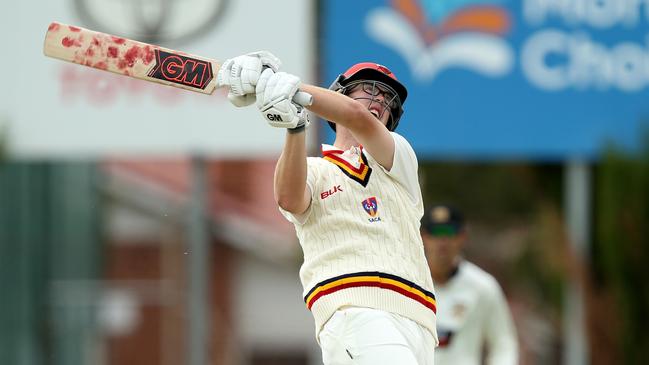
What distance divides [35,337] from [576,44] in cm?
666

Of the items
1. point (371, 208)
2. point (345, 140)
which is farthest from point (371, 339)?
point (345, 140)

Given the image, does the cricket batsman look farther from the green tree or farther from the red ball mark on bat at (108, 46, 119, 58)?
the green tree

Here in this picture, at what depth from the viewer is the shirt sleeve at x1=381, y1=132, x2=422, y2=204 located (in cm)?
581

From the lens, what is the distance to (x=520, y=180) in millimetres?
18766

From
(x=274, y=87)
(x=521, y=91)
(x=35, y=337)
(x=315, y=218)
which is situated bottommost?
(x=35, y=337)

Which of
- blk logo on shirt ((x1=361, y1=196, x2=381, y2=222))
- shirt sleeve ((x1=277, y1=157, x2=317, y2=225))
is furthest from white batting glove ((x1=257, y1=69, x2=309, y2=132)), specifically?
blk logo on shirt ((x1=361, y1=196, x2=381, y2=222))

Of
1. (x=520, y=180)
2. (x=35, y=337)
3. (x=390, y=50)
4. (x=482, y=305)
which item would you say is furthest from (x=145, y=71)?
(x=520, y=180)

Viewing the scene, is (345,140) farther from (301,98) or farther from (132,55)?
(132,55)

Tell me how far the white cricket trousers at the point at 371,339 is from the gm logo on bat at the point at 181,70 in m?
1.02

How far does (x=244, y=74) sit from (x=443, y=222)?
3.73 metres

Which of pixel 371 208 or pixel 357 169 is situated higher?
pixel 357 169

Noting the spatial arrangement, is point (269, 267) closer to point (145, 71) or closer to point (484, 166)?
point (484, 166)

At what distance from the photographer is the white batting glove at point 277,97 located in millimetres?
5223

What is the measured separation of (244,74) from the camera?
17.3 ft
